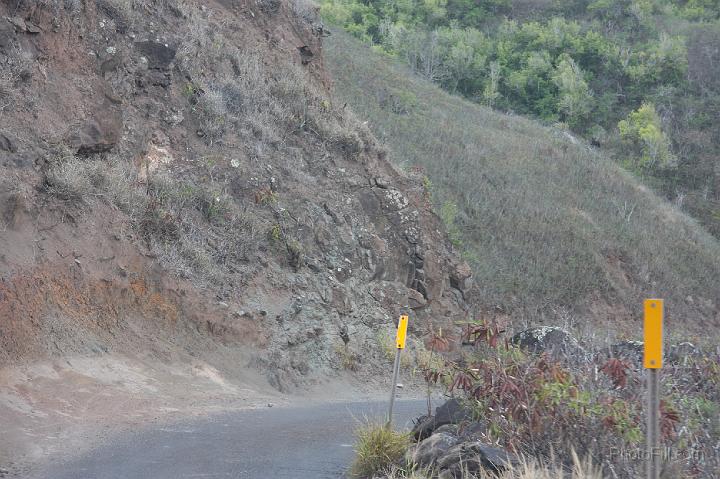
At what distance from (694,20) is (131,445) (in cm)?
7480

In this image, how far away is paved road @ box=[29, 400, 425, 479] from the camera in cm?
811

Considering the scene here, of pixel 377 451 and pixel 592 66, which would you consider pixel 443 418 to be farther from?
pixel 592 66

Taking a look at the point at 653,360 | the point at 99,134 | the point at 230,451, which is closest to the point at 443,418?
the point at 230,451

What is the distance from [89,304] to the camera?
42.8 feet

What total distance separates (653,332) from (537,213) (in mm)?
29931

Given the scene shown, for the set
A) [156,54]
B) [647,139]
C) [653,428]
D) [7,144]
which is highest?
[647,139]

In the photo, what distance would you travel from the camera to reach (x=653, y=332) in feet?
19.0

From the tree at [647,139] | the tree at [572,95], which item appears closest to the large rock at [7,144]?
the tree at [647,139]

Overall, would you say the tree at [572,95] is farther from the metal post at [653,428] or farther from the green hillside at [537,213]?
the metal post at [653,428]

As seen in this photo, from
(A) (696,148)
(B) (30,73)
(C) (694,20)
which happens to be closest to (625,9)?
(C) (694,20)

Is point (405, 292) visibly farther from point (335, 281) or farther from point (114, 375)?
point (114, 375)

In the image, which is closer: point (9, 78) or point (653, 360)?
point (653, 360)

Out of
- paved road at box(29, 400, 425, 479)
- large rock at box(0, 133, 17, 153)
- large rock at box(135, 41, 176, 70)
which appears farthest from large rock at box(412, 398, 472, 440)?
large rock at box(135, 41, 176, 70)

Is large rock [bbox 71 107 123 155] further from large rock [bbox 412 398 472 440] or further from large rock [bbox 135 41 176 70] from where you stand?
large rock [bbox 412 398 472 440]
